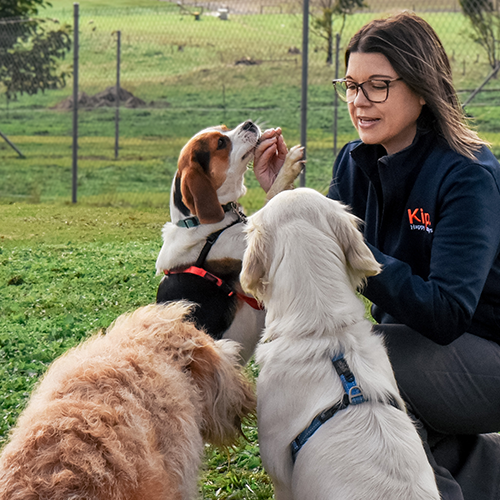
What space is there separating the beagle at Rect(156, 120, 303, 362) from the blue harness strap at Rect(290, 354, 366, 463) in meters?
1.25

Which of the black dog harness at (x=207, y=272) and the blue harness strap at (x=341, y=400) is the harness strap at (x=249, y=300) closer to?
the black dog harness at (x=207, y=272)

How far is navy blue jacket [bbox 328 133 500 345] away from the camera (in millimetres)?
2635

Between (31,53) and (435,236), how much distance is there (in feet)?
35.3

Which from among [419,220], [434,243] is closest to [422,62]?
[419,220]

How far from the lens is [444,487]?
2715 millimetres

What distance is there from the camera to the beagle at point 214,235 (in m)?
3.57

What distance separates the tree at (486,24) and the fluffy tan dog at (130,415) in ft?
24.3

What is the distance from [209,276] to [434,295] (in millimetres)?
1388

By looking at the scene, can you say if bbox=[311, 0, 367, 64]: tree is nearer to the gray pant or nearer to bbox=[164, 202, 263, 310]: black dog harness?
bbox=[164, 202, 263, 310]: black dog harness

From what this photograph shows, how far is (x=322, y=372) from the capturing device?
2309 millimetres

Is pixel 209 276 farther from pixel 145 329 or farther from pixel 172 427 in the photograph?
pixel 172 427

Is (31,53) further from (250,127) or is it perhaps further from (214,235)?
(214,235)

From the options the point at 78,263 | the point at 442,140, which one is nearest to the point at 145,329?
the point at 442,140

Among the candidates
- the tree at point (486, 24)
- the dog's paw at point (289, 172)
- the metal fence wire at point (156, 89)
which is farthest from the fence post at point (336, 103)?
the dog's paw at point (289, 172)
